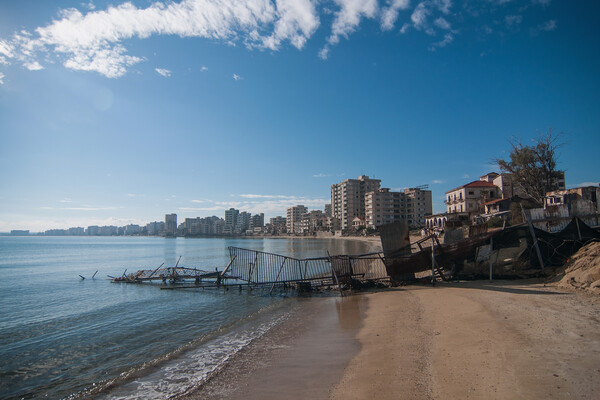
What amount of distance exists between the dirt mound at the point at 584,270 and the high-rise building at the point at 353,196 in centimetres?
12174

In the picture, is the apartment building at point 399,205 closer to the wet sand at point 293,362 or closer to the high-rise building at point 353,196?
the high-rise building at point 353,196

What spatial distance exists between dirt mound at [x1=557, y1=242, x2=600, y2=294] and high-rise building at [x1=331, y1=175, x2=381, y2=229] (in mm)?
121744

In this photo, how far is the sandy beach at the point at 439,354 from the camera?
5.97 m

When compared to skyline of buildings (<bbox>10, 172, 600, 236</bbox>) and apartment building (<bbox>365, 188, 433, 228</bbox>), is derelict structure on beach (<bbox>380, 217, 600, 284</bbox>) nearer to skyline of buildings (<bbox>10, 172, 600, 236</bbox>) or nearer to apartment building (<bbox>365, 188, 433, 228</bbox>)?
skyline of buildings (<bbox>10, 172, 600, 236</bbox>)

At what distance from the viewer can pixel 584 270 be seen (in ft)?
42.5

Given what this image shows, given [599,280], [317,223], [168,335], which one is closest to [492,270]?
[599,280]

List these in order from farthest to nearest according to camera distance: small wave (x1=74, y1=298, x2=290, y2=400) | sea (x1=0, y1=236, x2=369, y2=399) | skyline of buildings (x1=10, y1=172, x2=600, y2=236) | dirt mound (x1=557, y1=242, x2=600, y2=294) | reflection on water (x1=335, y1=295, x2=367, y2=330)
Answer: skyline of buildings (x1=10, y1=172, x2=600, y2=236) → reflection on water (x1=335, y1=295, x2=367, y2=330) → dirt mound (x1=557, y1=242, x2=600, y2=294) → sea (x1=0, y1=236, x2=369, y2=399) → small wave (x1=74, y1=298, x2=290, y2=400)

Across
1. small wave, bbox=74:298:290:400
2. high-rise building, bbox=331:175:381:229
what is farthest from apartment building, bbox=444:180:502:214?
high-rise building, bbox=331:175:381:229

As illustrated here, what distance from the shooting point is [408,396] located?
593 cm

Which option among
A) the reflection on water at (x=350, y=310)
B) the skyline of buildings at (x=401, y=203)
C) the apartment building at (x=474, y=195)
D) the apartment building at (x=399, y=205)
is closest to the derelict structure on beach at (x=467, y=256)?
the reflection on water at (x=350, y=310)

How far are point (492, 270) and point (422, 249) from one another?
388 centimetres

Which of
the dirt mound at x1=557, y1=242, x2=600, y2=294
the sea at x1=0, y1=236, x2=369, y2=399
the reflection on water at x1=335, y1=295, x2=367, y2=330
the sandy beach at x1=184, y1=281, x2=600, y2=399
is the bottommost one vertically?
the sea at x1=0, y1=236, x2=369, y2=399

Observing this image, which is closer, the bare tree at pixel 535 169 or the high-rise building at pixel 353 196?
the bare tree at pixel 535 169

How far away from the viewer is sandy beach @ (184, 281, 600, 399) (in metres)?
5.97
